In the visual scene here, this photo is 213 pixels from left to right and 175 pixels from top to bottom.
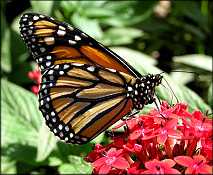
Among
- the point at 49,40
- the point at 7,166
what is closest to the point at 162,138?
the point at 49,40

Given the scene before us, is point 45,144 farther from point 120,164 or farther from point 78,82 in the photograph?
point 120,164

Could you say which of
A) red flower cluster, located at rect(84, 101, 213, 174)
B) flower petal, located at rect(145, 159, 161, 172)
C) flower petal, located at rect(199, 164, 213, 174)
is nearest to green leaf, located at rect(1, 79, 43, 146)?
red flower cluster, located at rect(84, 101, 213, 174)

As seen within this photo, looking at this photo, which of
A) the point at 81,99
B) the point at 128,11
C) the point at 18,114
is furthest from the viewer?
the point at 128,11

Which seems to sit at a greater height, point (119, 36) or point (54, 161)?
point (119, 36)

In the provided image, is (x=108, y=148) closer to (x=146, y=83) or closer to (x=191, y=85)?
(x=146, y=83)

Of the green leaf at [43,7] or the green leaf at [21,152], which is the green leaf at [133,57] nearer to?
the green leaf at [43,7]

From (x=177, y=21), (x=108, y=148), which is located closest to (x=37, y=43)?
(x=108, y=148)
